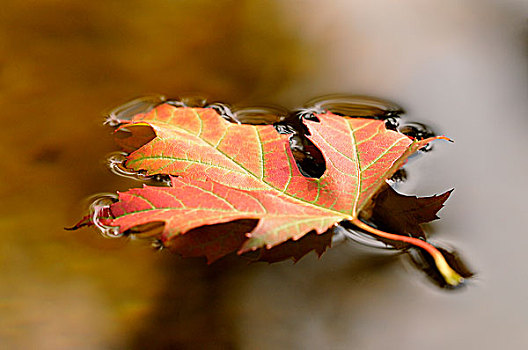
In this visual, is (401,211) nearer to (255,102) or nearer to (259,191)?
(259,191)

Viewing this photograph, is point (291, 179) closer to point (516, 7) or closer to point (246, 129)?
point (246, 129)

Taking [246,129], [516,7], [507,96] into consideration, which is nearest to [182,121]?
[246,129]

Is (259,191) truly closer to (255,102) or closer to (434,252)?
(434,252)

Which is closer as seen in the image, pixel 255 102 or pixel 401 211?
pixel 401 211

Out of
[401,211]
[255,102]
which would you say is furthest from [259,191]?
[255,102]
